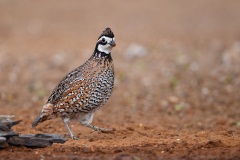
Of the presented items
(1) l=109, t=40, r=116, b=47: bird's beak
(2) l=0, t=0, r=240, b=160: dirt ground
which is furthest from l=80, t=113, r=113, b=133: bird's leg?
(1) l=109, t=40, r=116, b=47: bird's beak

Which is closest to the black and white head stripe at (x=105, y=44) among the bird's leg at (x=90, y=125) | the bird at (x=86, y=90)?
the bird at (x=86, y=90)

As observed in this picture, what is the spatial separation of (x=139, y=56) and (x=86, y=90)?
24.5ft

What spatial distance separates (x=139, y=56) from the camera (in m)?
16.7

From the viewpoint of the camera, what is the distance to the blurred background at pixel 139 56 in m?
12.9

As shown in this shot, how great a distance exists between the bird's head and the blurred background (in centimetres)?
195

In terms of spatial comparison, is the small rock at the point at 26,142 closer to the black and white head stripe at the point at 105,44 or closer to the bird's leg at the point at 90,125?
the bird's leg at the point at 90,125

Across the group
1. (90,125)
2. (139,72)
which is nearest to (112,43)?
(90,125)

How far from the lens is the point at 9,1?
2445cm

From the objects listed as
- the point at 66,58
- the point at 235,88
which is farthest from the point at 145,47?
the point at 235,88

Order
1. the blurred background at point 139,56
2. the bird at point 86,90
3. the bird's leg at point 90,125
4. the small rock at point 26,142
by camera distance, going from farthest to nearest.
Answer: the blurred background at point 139,56, the bird's leg at point 90,125, the bird at point 86,90, the small rock at point 26,142

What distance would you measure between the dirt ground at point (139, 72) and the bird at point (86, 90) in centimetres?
42

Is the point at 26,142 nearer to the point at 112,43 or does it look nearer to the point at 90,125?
the point at 90,125

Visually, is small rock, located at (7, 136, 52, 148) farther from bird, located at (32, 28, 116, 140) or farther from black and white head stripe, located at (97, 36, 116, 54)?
black and white head stripe, located at (97, 36, 116, 54)

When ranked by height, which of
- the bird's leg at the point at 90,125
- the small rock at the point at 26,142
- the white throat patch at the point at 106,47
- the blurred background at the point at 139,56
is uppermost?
the blurred background at the point at 139,56
